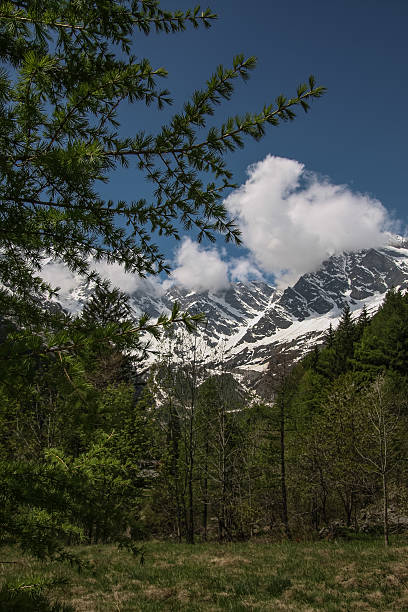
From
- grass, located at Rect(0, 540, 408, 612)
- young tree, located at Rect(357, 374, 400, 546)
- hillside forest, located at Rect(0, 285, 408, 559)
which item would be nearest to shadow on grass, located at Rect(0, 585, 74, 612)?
hillside forest, located at Rect(0, 285, 408, 559)

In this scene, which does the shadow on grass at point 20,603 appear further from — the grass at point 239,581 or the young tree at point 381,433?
the young tree at point 381,433

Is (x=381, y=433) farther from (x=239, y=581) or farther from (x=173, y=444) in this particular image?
(x=173, y=444)

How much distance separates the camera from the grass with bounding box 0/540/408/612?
24.7 feet

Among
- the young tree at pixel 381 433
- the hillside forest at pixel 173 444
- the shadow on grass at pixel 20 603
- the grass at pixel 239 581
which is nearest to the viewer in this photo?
the shadow on grass at pixel 20 603

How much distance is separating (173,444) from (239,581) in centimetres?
1163

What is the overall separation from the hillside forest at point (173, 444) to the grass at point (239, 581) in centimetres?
200

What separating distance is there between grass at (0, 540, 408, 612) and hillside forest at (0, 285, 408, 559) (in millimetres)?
2001

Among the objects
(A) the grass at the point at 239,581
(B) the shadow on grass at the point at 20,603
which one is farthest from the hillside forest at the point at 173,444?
(A) the grass at the point at 239,581

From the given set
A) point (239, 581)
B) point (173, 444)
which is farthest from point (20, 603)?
point (173, 444)

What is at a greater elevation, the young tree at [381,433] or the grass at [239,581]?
the young tree at [381,433]

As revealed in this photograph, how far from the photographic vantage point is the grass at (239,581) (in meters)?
7.52

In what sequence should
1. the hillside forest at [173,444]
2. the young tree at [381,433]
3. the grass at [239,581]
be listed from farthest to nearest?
the young tree at [381,433]
the grass at [239,581]
the hillside forest at [173,444]

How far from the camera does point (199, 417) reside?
2064cm

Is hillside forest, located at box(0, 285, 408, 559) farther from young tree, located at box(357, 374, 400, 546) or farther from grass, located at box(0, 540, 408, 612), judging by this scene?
grass, located at box(0, 540, 408, 612)
